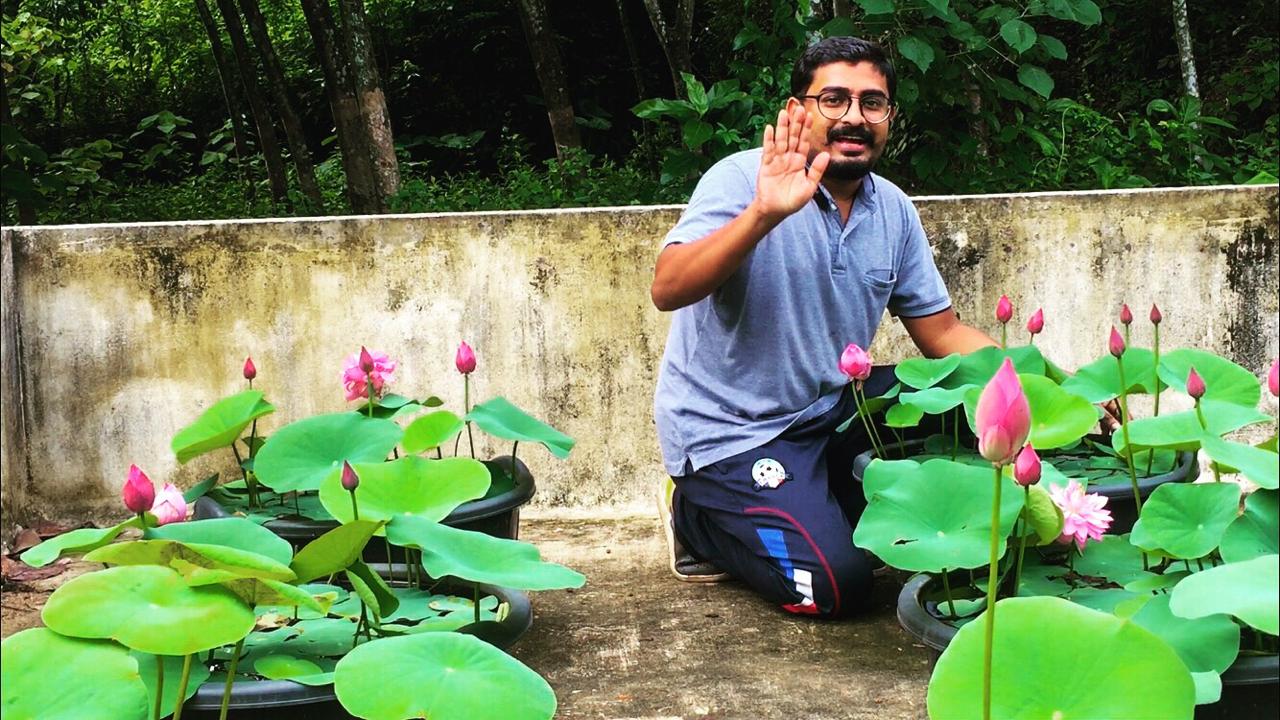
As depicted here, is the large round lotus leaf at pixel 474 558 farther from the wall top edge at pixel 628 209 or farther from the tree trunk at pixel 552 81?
the tree trunk at pixel 552 81

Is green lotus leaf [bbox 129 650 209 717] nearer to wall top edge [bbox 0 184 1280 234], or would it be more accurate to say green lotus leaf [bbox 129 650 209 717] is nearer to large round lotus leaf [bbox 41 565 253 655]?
large round lotus leaf [bbox 41 565 253 655]

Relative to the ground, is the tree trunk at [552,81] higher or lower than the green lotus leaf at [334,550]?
higher

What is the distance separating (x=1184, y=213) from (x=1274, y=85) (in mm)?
3756

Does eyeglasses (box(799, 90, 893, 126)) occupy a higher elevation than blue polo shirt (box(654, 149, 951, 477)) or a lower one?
higher

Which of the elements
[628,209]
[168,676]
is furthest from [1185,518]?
[628,209]

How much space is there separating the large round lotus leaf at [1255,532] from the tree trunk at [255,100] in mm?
6268

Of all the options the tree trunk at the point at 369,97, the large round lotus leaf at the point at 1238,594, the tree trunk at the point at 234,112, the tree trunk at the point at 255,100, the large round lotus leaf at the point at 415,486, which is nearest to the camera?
the large round lotus leaf at the point at 1238,594

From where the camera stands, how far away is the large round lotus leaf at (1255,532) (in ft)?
5.05

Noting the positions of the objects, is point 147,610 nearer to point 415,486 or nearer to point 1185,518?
point 415,486

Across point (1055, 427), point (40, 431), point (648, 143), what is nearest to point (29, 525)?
point (40, 431)

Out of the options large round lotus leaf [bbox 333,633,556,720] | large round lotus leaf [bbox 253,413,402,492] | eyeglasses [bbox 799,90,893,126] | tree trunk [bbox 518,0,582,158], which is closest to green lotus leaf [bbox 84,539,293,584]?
large round lotus leaf [bbox 333,633,556,720]

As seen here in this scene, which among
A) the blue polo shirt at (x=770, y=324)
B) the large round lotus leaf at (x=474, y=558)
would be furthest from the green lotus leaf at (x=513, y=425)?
the large round lotus leaf at (x=474, y=558)

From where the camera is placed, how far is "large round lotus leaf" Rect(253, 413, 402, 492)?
2246mm

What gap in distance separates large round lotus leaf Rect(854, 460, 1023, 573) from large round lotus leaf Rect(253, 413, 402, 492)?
0.83m
